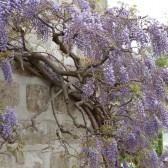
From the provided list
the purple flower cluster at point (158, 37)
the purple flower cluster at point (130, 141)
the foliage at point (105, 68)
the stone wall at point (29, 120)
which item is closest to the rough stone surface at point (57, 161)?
the stone wall at point (29, 120)

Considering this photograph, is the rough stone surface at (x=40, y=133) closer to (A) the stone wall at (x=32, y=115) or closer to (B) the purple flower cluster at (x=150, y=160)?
(A) the stone wall at (x=32, y=115)

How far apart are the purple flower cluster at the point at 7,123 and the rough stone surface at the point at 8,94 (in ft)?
0.49

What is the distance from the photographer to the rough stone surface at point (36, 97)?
2.03 metres

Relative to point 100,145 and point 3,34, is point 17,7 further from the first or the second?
point 100,145

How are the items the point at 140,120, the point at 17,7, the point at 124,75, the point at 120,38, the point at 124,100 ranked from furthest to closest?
the point at 124,100 → the point at 140,120 → the point at 124,75 → the point at 120,38 → the point at 17,7

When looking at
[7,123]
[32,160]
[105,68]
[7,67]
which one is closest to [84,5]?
[105,68]

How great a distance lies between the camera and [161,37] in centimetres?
184

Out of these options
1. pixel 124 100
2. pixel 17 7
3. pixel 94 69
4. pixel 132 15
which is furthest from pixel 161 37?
pixel 17 7

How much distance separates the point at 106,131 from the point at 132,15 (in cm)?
59

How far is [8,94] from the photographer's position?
6.30 ft

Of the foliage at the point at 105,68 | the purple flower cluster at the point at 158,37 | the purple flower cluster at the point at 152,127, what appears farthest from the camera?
the purple flower cluster at the point at 152,127

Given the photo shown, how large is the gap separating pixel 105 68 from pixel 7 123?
48cm

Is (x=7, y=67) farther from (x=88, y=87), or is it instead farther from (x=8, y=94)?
(x=88, y=87)

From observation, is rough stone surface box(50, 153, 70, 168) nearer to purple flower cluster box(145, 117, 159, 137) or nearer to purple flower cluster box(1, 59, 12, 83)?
purple flower cluster box(145, 117, 159, 137)
